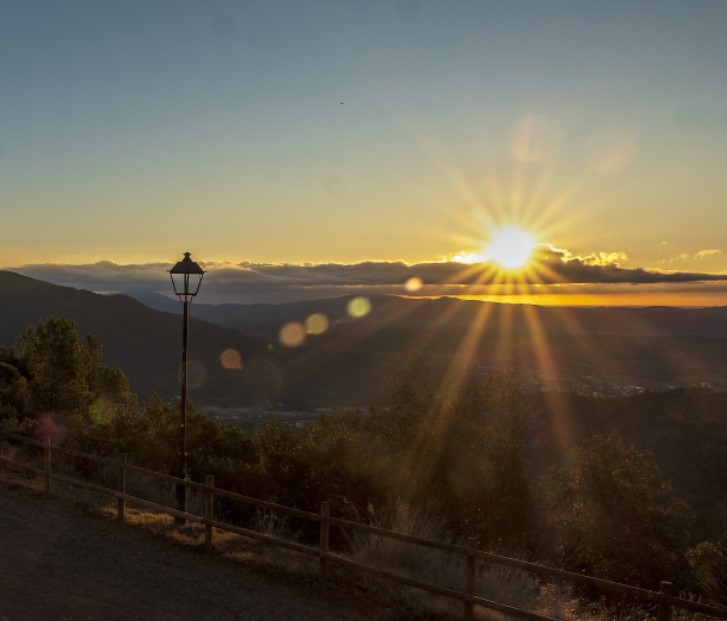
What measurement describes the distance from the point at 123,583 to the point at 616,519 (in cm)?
2015

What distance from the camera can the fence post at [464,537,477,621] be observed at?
26.8 ft

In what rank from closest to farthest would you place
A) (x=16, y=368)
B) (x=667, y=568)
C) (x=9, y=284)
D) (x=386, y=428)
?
(x=667, y=568), (x=386, y=428), (x=16, y=368), (x=9, y=284)

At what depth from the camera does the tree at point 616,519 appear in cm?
2038

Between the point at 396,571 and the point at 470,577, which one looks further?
the point at 396,571

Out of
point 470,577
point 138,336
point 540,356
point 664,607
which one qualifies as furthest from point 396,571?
point 540,356

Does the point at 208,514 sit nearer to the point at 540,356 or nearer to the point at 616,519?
the point at 616,519

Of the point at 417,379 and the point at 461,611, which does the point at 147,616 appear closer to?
the point at 461,611

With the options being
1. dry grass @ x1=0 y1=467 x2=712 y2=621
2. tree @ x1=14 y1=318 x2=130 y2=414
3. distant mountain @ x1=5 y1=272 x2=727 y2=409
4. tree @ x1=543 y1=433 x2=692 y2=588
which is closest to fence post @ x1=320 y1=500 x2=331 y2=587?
dry grass @ x1=0 y1=467 x2=712 y2=621

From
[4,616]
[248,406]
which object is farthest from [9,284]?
[4,616]

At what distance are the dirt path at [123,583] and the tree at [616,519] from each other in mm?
11122

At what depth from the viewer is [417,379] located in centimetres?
2506

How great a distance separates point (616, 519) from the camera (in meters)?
24.6

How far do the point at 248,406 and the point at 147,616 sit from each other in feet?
372

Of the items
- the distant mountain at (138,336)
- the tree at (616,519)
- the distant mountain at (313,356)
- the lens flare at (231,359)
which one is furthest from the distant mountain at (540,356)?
the tree at (616,519)
